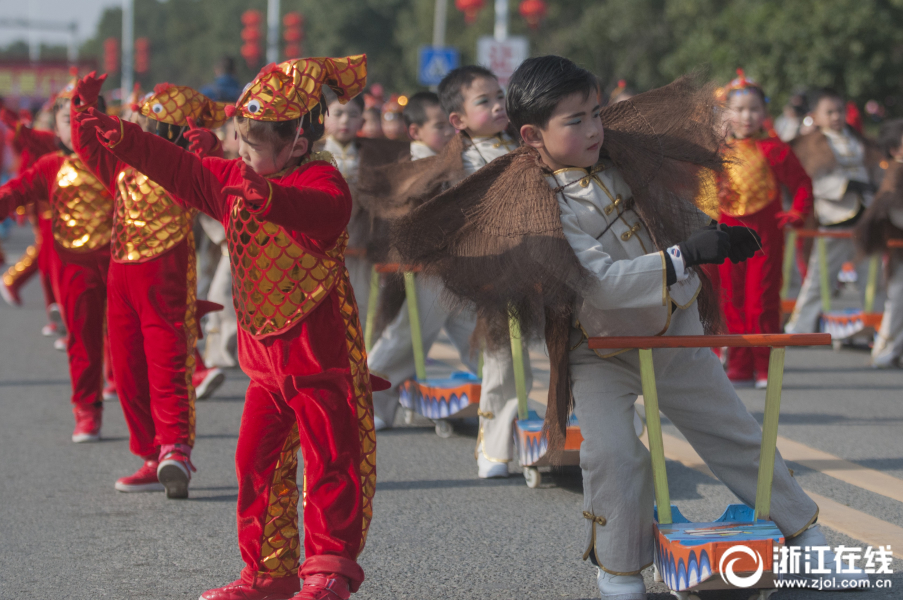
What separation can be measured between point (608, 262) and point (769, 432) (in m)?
0.69

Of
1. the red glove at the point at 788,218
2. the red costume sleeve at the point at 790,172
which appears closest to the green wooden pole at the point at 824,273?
the red costume sleeve at the point at 790,172

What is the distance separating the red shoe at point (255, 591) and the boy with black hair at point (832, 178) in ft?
21.4

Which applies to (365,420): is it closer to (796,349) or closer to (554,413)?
(554,413)

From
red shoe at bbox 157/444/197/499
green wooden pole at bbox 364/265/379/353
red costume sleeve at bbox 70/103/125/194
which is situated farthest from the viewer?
green wooden pole at bbox 364/265/379/353

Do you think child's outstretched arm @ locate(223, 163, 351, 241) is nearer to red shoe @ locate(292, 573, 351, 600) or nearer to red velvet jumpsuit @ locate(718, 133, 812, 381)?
red shoe @ locate(292, 573, 351, 600)

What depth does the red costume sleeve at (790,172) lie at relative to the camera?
24.0 feet

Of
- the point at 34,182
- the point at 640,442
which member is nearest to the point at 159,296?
the point at 34,182

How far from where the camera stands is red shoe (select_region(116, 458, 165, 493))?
16.1 feet

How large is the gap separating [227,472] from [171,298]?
961mm

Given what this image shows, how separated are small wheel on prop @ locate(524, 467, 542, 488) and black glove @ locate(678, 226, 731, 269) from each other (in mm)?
1955

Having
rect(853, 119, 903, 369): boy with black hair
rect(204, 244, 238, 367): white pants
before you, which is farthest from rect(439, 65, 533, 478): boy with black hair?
rect(853, 119, 903, 369): boy with black hair

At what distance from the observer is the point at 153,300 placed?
4.74m

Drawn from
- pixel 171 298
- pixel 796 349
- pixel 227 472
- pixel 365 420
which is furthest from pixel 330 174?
pixel 796 349

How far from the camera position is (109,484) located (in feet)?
16.5
